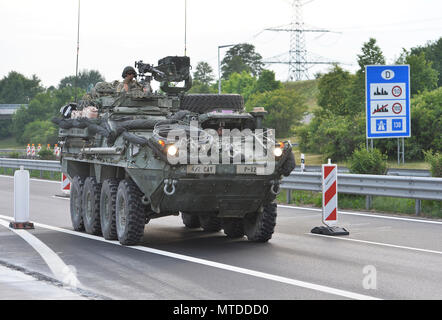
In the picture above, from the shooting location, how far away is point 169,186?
1188 cm

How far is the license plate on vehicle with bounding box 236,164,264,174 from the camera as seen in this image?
468 inches

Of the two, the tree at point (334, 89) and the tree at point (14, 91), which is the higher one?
the tree at point (14, 91)

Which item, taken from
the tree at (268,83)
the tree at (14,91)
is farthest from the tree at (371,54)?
the tree at (14,91)

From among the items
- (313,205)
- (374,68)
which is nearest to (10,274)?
(313,205)

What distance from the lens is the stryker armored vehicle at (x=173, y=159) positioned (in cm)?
1184

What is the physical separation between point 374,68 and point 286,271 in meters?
12.6

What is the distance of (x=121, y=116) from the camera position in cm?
1378

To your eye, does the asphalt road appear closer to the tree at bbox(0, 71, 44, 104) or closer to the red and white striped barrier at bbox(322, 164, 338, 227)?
the red and white striped barrier at bbox(322, 164, 338, 227)

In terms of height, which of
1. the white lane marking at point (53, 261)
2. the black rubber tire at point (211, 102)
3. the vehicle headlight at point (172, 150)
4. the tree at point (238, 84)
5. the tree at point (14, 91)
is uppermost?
the tree at point (14, 91)

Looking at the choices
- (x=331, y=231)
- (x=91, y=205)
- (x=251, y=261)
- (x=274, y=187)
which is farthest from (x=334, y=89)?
(x=251, y=261)

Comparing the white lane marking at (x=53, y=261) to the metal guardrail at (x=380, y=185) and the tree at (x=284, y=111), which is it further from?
the tree at (x=284, y=111)

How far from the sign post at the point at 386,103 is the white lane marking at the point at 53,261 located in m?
10.3

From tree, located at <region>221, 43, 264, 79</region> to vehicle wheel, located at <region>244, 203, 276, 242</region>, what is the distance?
12730cm
